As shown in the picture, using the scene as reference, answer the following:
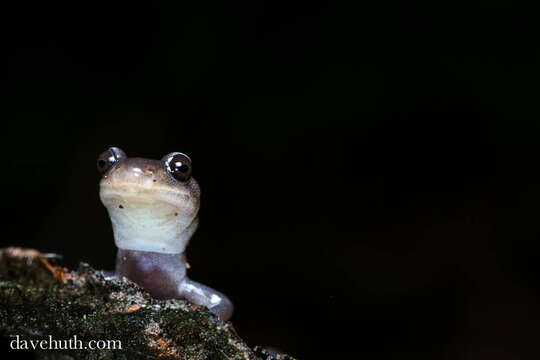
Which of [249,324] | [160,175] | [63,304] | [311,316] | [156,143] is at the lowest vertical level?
[249,324]

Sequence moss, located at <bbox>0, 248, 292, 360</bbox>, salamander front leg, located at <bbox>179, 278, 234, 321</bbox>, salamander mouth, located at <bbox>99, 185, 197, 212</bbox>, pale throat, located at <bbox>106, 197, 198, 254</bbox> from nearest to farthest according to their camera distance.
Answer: moss, located at <bbox>0, 248, 292, 360</bbox>
salamander mouth, located at <bbox>99, 185, 197, 212</bbox>
pale throat, located at <bbox>106, 197, 198, 254</bbox>
salamander front leg, located at <bbox>179, 278, 234, 321</bbox>

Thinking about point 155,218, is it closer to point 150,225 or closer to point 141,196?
point 150,225

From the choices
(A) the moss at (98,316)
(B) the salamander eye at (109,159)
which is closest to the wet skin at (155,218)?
(B) the salamander eye at (109,159)

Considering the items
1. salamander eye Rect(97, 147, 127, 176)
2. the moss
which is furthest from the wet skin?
the moss

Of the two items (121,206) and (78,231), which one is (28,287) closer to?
(121,206)

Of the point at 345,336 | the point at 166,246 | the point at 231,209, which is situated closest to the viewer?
the point at 166,246

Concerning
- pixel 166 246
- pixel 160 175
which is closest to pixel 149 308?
pixel 160 175

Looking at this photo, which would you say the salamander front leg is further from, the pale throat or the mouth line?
the mouth line
